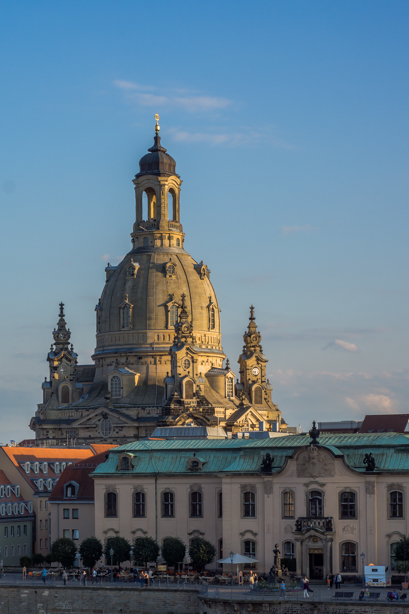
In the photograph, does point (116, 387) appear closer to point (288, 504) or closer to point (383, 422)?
point (383, 422)

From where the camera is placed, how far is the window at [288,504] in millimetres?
99750

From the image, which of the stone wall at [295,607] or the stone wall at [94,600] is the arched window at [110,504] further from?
the stone wall at [295,607]

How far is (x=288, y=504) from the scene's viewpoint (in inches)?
3935

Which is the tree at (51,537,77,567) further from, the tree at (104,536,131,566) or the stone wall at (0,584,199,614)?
the stone wall at (0,584,199,614)

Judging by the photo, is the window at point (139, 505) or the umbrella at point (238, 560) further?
the window at point (139, 505)

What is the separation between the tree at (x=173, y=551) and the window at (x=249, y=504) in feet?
17.3

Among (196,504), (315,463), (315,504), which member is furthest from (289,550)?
(196,504)

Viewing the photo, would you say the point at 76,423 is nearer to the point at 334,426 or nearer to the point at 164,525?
the point at 334,426

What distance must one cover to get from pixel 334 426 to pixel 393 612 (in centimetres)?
8414

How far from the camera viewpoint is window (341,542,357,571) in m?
97.0

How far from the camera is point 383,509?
320 feet

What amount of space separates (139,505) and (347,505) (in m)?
17.1

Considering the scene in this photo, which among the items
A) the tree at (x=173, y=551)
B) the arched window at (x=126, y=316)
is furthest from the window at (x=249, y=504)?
the arched window at (x=126, y=316)

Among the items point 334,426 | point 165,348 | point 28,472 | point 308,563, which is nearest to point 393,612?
point 308,563
